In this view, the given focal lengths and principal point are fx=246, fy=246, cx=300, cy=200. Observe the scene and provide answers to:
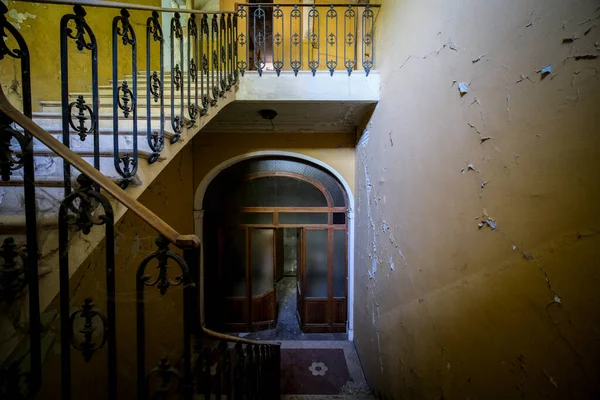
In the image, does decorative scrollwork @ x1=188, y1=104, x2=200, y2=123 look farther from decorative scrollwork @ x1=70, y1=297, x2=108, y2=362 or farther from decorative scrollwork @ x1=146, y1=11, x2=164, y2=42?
decorative scrollwork @ x1=70, y1=297, x2=108, y2=362

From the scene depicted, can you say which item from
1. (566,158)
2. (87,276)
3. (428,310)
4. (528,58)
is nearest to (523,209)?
(566,158)

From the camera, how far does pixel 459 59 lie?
1239 millimetres

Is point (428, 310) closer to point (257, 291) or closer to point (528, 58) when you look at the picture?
point (528, 58)

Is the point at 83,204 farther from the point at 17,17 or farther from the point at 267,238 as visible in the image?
the point at 267,238

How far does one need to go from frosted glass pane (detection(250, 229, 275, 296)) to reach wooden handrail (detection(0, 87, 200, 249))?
3310mm

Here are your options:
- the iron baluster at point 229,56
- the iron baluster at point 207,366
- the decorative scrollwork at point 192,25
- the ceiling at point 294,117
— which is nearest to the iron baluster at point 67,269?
the iron baluster at point 207,366

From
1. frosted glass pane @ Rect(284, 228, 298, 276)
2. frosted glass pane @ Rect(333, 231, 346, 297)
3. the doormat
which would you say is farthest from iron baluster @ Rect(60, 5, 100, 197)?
frosted glass pane @ Rect(284, 228, 298, 276)

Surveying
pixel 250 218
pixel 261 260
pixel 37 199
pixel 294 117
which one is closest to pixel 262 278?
pixel 261 260

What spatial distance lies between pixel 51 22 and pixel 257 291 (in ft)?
13.7

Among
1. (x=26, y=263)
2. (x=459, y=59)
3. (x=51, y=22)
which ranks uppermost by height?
(x=51, y=22)

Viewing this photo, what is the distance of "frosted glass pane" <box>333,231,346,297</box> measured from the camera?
411 centimetres

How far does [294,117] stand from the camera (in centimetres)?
331

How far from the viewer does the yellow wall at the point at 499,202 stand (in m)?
0.73

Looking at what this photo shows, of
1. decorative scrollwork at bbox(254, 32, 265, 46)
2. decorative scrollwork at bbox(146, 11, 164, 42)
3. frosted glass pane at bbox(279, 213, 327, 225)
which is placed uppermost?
decorative scrollwork at bbox(254, 32, 265, 46)
